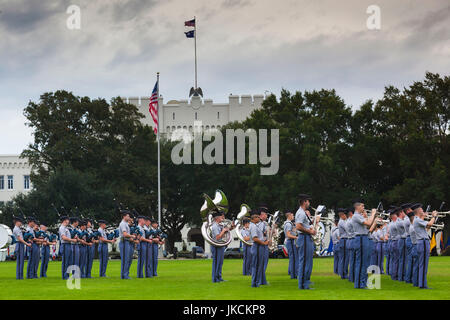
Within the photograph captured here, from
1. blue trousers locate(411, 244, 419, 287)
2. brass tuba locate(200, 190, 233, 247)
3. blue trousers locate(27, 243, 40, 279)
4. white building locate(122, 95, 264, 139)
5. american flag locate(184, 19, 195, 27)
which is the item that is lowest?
blue trousers locate(27, 243, 40, 279)

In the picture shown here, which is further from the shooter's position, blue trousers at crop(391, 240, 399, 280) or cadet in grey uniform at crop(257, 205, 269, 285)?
blue trousers at crop(391, 240, 399, 280)

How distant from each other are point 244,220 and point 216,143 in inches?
1522

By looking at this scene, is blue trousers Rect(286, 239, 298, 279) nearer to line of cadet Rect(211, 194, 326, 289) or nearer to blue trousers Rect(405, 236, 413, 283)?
line of cadet Rect(211, 194, 326, 289)

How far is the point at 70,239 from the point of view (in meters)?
24.7

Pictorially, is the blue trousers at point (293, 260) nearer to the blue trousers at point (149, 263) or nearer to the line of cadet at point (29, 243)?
the blue trousers at point (149, 263)

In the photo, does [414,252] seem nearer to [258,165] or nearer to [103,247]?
[103,247]

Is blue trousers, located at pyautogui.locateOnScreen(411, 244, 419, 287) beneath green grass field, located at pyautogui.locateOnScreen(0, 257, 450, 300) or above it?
above

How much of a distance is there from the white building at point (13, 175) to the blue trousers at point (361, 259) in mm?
72008

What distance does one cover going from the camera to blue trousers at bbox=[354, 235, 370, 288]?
1808 centimetres

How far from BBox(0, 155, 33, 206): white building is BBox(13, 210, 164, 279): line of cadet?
61.4 metres

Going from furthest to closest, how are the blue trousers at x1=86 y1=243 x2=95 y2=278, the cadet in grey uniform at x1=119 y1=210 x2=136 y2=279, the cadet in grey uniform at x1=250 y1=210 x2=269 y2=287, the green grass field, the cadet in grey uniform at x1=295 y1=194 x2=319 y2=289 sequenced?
the blue trousers at x1=86 y1=243 x2=95 y2=278 → the cadet in grey uniform at x1=119 y1=210 x2=136 y2=279 → the cadet in grey uniform at x1=250 y1=210 x2=269 y2=287 → the cadet in grey uniform at x1=295 y1=194 x2=319 y2=289 → the green grass field

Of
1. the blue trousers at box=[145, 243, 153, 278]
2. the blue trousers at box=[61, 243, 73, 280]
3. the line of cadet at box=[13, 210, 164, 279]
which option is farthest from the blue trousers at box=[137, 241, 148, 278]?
Result: the blue trousers at box=[61, 243, 73, 280]

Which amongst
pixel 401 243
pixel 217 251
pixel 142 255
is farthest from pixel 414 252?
pixel 142 255
